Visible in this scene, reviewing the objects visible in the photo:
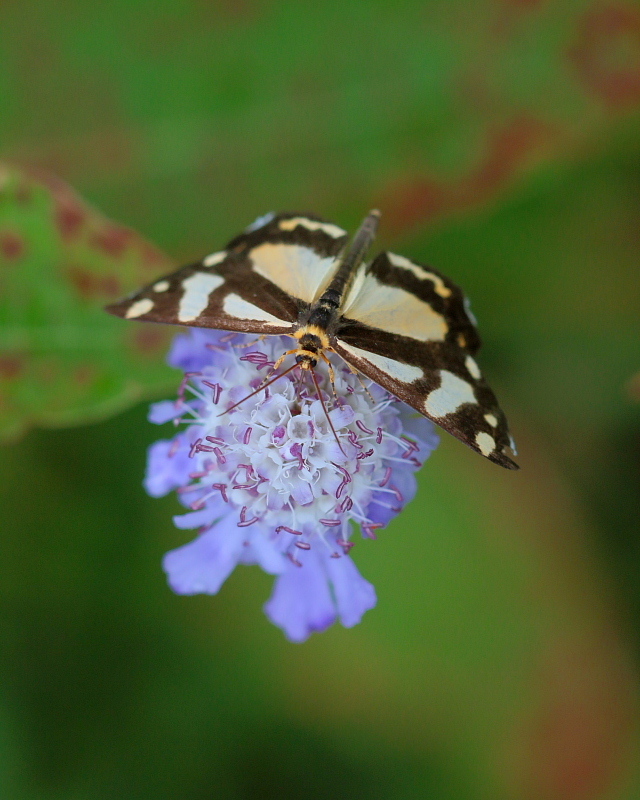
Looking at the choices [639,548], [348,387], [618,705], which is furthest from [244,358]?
[618,705]

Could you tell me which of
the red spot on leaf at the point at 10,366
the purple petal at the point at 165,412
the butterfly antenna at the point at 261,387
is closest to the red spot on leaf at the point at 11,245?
the red spot on leaf at the point at 10,366

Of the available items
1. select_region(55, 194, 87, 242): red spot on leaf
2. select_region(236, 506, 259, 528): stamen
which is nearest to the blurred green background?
select_region(55, 194, 87, 242): red spot on leaf

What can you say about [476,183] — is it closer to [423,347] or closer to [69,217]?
[423,347]

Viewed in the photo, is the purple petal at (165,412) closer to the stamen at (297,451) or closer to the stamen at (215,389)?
the stamen at (215,389)

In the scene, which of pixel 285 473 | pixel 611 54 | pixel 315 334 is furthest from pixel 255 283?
pixel 611 54

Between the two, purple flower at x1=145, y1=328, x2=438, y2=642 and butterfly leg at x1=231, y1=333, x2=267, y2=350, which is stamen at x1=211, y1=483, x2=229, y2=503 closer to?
purple flower at x1=145, y1=328, x2=438, y2=642

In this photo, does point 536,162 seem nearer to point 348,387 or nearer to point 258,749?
point 348,387

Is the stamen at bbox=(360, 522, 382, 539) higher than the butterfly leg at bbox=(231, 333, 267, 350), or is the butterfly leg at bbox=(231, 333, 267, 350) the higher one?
the butterfly leg at bbox=(231, 333, 267, 350)
